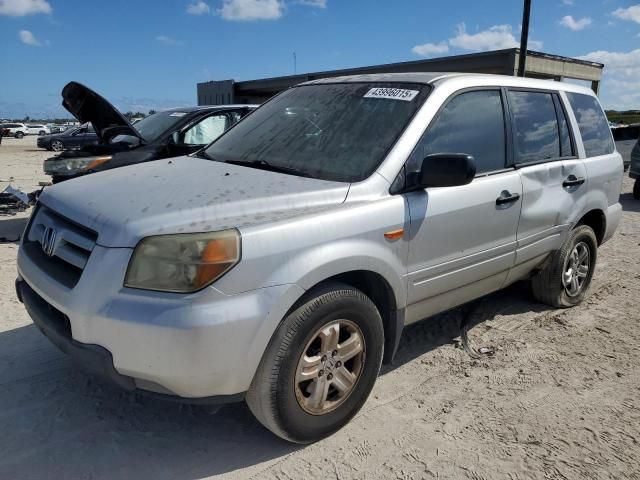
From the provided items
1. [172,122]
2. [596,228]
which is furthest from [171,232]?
[172,122]

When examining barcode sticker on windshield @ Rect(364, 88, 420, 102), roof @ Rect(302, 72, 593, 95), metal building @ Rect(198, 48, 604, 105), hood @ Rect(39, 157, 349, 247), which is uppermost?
metal building @ Rect(198, 48, 604, 105)

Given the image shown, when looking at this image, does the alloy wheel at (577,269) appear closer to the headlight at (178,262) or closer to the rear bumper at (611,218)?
the rear bumper at (611,218)

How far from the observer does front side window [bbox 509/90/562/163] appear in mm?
3783

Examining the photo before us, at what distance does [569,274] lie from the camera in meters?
4.61

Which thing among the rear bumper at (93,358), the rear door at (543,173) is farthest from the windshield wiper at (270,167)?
the rear door at (543,173)

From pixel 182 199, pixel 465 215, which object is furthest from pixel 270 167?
pixel 465 215

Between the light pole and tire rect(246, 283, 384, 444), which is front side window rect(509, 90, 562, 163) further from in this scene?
the light pole

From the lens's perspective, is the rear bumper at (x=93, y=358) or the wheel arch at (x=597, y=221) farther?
the wheel arch at (x=597, y=221)

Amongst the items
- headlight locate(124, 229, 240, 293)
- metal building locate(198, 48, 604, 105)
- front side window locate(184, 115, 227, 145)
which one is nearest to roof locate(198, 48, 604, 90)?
metal building locate(198, 48, 604, 105)

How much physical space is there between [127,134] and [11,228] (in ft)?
7.26

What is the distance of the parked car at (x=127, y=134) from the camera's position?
6188 mm

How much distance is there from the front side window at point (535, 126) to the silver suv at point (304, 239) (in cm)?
2

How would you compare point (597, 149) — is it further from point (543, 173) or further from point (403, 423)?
point (403, 423)

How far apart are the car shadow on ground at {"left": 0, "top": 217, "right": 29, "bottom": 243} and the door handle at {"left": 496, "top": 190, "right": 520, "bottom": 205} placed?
5764mm
